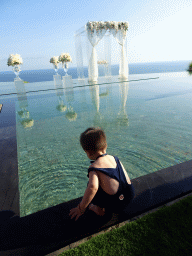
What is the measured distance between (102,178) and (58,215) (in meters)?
0.55

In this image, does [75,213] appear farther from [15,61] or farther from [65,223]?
[15,61]

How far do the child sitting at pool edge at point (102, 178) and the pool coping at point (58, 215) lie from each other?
18cm

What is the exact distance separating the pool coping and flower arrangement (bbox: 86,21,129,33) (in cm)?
1113

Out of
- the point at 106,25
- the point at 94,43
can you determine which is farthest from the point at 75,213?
the point at 106,25

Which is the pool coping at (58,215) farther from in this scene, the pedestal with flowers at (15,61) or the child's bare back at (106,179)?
the pedestal with flowers at (15,61)

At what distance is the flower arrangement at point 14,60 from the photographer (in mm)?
8695

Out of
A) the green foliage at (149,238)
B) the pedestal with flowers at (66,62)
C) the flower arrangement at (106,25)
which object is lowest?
the green foliage at (149,238)

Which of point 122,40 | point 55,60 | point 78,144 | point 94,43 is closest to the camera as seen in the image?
point 78,144

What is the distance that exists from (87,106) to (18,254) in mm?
5178

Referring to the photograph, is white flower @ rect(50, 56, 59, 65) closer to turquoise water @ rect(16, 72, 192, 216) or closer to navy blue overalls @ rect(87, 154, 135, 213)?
turquoise water @ rect(16, 72, 192, 216)

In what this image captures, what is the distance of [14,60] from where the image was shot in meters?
8.77

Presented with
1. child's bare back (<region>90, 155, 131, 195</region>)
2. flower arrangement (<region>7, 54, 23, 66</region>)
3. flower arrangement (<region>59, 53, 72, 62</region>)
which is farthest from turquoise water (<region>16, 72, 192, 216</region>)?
flower arrangement (<region>59, 53, 72, 62</region>)

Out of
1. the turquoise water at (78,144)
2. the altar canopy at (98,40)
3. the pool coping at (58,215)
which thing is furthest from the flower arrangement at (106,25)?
the pool coping at (58,215)

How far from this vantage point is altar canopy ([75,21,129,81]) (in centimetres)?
1102
